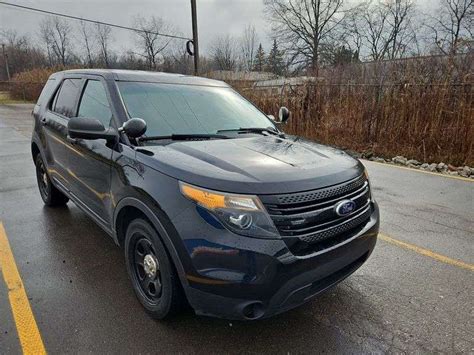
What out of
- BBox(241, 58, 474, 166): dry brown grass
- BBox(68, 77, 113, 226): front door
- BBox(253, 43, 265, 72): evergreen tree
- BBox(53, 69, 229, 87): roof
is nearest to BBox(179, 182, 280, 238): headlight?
BBox(68, 77, 113, 226): front door

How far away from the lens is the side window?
9.79 feet

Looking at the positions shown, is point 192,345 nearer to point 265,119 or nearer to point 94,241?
point 94,241

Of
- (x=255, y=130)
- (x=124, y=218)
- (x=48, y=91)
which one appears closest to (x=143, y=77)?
(x=255, y=130)

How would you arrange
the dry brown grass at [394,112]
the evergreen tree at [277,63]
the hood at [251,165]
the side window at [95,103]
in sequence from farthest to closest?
the evergreen tree at [277,63], the dry brown grass at [394,112], the side window at [95,103], the hood at [251,165]

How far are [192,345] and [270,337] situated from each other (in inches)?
21.1

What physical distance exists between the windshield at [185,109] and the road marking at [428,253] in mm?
1875

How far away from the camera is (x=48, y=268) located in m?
3.19

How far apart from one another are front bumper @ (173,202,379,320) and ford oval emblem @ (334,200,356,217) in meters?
0.26

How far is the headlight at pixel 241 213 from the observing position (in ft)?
6.23

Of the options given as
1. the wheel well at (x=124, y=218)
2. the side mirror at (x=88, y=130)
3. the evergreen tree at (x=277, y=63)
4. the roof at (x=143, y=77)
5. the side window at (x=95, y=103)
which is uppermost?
the evergreen tree at (x=277, y=63)

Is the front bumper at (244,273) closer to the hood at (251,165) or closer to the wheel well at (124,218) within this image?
the hood at (251,165)

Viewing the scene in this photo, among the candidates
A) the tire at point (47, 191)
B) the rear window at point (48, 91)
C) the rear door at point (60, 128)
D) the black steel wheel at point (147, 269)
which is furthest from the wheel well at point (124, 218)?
the rear window at point (48, 91)

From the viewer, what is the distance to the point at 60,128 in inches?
149

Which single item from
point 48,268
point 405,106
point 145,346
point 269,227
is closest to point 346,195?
point 269,227
